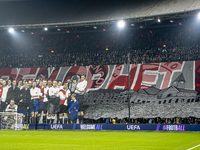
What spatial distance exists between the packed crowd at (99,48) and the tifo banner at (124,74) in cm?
111

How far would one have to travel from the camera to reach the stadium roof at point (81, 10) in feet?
136

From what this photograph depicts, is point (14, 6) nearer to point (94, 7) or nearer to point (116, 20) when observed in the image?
point (94, 7)

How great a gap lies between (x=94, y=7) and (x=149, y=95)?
1837 centimetres

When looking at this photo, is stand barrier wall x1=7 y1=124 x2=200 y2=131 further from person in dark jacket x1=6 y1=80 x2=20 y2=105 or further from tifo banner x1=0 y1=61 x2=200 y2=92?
tifo banner x1=0 y1=61 x2=200 y2=92

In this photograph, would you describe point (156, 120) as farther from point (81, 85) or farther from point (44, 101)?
point (44, 101)

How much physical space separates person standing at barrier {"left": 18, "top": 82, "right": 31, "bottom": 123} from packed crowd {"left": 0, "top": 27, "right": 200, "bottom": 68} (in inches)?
455

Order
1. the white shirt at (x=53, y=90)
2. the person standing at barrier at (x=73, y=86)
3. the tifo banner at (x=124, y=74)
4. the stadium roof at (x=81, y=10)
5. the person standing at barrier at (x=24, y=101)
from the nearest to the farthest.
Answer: the person standing at barrier at (x=24, y=101) → the white shirt at (x=53, y=90) → the stadium roof at (x=81, y=10) → the person standing at barrier at (x=73, y=86) → the tifo banner at (x=124, y=74)

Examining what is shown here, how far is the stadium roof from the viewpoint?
4147 centimetres

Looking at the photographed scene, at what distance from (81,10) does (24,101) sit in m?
19.7

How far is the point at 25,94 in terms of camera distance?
40.5 metres

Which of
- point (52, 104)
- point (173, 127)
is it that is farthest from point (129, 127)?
point (52, 104)

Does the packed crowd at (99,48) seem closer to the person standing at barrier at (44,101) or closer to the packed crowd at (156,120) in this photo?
the person standing at barrier at (44,101)

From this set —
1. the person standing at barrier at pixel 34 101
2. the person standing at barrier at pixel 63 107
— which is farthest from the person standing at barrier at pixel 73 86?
the person standing at barrier at pixel 34 101

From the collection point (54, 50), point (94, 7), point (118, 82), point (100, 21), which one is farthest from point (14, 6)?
point (118, 82)
